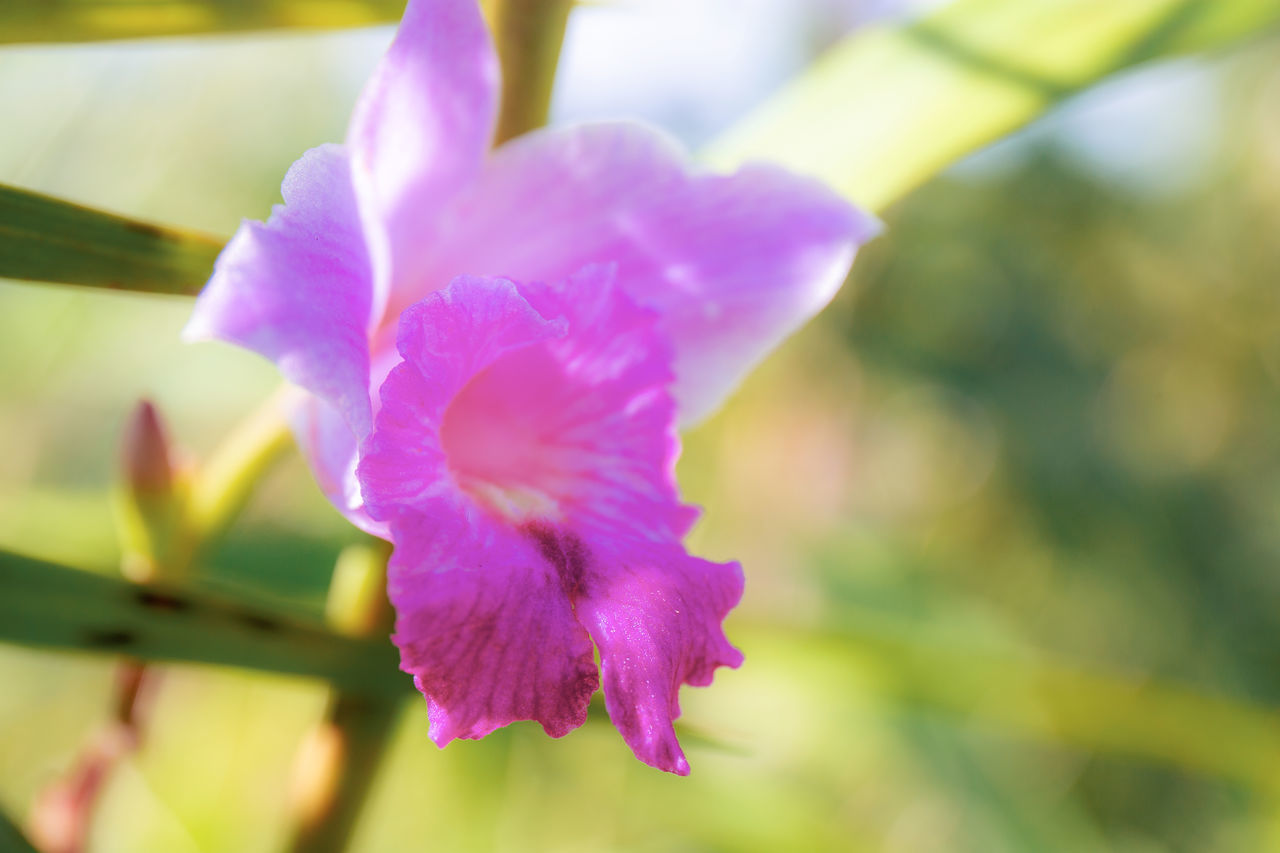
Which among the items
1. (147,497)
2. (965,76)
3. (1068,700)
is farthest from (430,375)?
(1068,700)

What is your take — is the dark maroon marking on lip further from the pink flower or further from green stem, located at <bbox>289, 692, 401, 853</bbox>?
green stem, located at <bbox>289, 692, 401, 853</bbox>

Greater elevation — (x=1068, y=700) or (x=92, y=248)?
(x=92, y=248)

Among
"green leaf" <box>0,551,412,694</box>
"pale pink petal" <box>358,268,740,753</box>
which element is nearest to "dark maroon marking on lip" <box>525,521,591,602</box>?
"pale pink petal" <box>358,268,740,753</box>

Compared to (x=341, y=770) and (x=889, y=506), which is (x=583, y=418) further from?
(x=889, y=506)

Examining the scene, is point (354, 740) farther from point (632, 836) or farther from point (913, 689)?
point (632, 836)

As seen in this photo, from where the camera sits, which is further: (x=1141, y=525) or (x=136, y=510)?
(x=1141, y=525)

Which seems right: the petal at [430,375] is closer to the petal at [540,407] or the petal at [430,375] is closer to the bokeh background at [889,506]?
the petal at [540,407]

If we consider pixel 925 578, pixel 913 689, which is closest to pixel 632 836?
pixel 925 578
